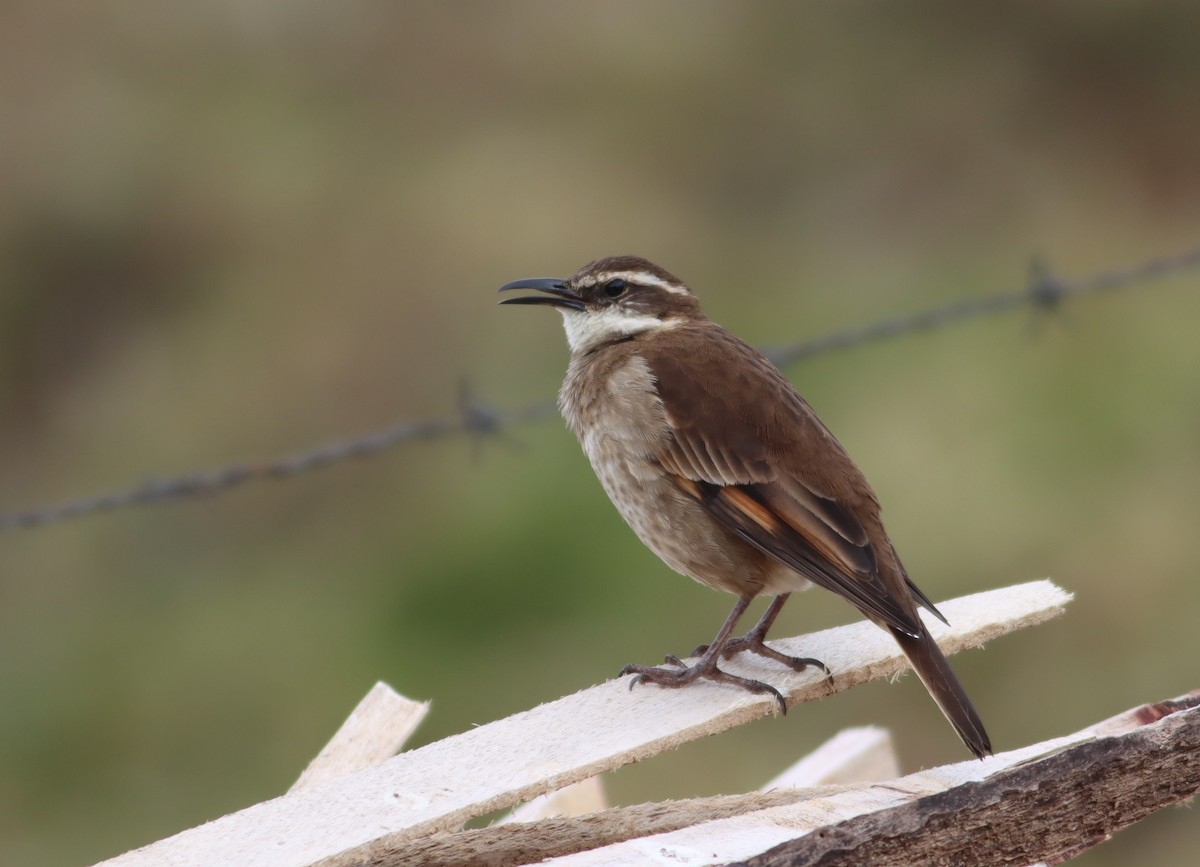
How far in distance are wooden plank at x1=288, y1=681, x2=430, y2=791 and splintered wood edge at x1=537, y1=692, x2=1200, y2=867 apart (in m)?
0.83

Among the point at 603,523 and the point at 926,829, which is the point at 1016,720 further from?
the point at 926,829

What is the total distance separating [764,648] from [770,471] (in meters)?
0.48

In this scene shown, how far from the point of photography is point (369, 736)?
4.18m

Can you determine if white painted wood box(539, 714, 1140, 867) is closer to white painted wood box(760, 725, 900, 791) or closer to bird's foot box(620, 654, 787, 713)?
bird's foot box(620, 654, 787, 713)

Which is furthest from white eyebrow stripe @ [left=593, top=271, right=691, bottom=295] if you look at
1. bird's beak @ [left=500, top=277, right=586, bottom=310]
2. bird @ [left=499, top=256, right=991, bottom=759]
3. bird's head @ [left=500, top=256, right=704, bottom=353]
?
bird @ [left=499, top=256, right=991, bottom=759]

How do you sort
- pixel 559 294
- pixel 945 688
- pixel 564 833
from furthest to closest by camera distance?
1. pixel 559 294
2. pixel 945 688
3. pixel 564 833

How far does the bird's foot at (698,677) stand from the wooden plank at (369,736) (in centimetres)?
58

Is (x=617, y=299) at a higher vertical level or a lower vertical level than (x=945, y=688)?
higher

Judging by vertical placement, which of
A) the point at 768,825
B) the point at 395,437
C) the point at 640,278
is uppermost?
the point at 640,278

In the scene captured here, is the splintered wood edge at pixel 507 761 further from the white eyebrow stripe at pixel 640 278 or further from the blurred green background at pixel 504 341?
the blurred green background at pixel 504 341

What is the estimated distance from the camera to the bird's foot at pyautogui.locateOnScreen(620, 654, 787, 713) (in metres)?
4.07

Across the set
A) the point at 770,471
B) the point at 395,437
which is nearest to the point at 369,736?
the point at 770,471

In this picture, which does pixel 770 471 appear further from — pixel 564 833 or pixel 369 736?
pixel 564 833

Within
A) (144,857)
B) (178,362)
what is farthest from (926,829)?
(178,362)
